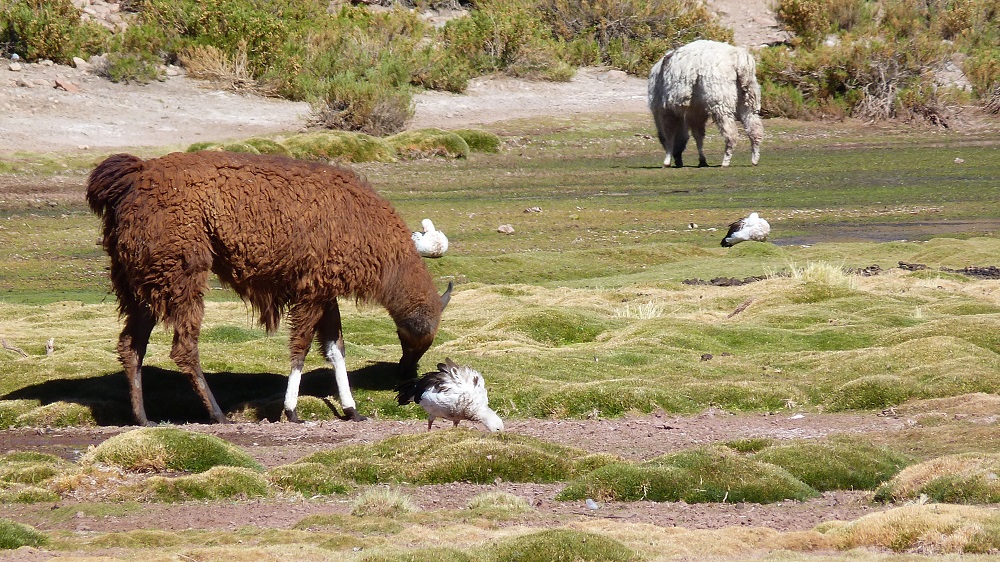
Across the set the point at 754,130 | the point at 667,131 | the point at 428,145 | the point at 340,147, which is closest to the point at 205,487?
the point at 340,147

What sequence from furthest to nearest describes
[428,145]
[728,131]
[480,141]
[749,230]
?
[480,141], [428,145], [728,131], [749,230]

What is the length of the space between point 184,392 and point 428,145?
28136 millimetres

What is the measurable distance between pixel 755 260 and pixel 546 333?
28.2 feet

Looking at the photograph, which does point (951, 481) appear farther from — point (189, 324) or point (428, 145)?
point (428, 145)

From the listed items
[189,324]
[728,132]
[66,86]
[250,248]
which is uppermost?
[250,248]

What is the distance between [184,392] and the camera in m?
16.0

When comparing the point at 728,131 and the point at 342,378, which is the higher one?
the point at 342,378

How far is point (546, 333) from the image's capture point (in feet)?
66.7

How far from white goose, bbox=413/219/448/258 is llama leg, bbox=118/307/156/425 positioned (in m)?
11.7

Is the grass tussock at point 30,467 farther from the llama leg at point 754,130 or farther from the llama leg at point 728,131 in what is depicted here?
the llama leg at point 754,130

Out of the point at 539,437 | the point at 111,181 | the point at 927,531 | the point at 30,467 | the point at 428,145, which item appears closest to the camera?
the point at 927,531

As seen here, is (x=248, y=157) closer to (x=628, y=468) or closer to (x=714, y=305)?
(x=628, y=468)

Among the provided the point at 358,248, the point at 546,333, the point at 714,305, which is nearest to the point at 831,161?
the point at 714,305

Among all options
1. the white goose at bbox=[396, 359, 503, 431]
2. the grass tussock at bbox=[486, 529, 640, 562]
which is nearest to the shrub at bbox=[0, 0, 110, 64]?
the white goose at bbox=[396, 359, 503, 431]
